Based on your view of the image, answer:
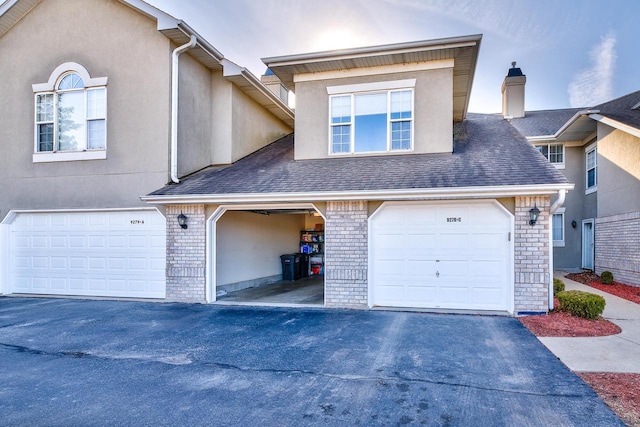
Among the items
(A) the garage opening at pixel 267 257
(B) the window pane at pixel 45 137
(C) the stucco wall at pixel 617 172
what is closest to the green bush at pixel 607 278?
(C) the stucco wall at pixel 617 172

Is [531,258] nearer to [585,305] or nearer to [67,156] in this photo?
[585,305]

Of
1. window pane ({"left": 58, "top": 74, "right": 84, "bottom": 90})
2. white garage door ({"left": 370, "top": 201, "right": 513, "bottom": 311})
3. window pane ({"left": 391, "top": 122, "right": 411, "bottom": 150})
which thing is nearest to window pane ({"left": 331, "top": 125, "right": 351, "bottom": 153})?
window pane ({"left": 391, "top": 122, "right": 411, "bottom": 150})

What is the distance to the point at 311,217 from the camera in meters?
19.6

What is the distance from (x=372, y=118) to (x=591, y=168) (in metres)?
10.8

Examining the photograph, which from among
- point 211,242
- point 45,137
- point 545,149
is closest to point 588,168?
point 545,149

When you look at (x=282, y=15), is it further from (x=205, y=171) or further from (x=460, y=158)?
(x=460, y=158)

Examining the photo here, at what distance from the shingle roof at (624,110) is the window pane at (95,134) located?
15406 mm

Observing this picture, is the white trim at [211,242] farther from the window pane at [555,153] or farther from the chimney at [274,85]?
the window pane at [555,153]

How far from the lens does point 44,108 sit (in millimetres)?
11984

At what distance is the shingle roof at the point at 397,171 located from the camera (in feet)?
29.1

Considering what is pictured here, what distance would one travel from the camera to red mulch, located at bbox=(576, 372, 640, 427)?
415 centimetres

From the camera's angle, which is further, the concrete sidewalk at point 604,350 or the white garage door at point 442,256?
the white garage door at point 442,256

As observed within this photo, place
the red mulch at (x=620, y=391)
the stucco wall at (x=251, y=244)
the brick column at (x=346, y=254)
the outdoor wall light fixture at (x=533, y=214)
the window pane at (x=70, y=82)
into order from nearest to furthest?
the red mulch at (x=620, y=391)
the outdoor wall light fixture at (x=533, y=214)
the brick column at (x=346, y=254)
the window pane at (x=70, y=82)
the stucco wall at (x=251, y=244)

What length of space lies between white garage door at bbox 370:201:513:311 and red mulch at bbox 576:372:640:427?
3.54 metres
